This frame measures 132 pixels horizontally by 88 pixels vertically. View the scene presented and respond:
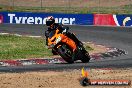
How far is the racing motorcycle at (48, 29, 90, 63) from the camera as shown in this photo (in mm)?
16719

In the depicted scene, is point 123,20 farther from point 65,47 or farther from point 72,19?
point 65,47

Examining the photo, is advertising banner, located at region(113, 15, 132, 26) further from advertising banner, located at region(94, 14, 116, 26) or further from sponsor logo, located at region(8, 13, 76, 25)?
sponsor logo, located at region(8, 13, 76, 25)

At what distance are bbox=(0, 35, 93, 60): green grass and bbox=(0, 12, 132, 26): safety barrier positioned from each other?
14.9m

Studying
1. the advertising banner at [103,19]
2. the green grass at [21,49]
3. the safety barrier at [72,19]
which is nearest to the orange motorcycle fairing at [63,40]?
the green grass at [21,49]

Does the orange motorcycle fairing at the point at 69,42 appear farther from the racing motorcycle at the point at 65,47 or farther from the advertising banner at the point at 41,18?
the advertising banner at the point at 41,18

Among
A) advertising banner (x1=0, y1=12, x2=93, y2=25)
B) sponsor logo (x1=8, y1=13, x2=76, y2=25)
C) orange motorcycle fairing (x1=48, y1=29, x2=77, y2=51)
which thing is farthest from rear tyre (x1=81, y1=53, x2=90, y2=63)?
sponsor logo (x1=8, y1=13, x2=76, y2=25)

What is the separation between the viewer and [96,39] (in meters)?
29.9

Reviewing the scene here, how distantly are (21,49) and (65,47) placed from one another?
5.40 metres

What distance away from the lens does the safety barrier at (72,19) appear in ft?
131

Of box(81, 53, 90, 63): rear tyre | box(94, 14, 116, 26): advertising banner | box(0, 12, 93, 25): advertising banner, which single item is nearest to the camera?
box(81, 53, 90, 63): rear tyre

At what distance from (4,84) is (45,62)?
21.6 feet

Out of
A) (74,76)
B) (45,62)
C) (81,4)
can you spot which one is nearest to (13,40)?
(45,62)

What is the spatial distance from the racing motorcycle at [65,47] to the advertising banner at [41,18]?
23.8 metres

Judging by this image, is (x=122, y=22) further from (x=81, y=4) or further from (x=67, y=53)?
(x=81, y=4)
